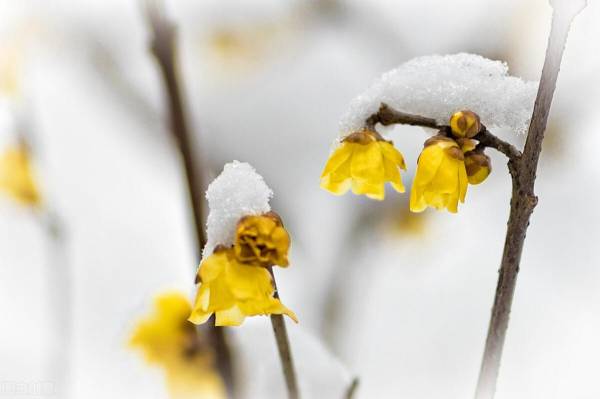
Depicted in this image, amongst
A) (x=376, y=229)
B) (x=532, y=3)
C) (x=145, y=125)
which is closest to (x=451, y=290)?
(x=376, y=229)

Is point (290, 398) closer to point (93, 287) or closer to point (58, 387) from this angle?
point (58, 387)

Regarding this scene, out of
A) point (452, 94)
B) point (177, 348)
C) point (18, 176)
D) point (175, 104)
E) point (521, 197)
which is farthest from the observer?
point (18, 176)

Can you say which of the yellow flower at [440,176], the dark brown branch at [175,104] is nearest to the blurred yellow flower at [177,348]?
the dark brown branch at [175,104]

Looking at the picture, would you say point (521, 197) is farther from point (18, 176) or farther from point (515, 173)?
point (18, 176)

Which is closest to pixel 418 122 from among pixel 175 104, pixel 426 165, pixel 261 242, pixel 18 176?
pixel 426 165

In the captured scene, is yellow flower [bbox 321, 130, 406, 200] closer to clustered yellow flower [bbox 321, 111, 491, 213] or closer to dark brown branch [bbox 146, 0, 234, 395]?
clustered yellow flower [bbox 321, 111, 491, 213]

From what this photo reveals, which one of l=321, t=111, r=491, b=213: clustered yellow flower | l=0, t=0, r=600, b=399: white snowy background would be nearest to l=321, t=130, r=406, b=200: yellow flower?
l=321, t=111, r=491, b=213: clustered yellow flower
